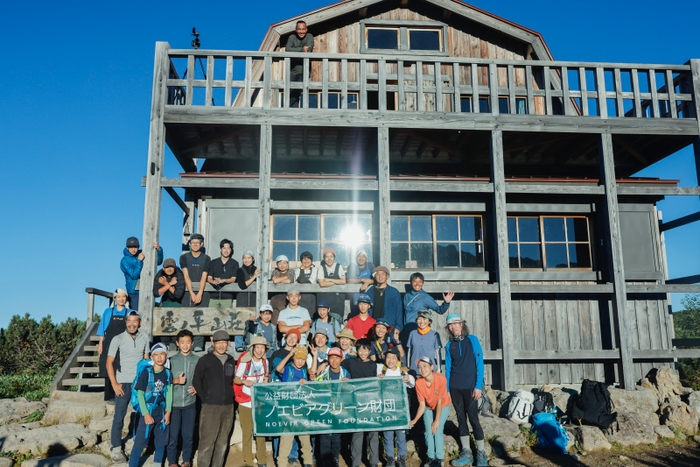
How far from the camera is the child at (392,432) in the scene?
716cm

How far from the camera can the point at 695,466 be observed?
25.7 feet

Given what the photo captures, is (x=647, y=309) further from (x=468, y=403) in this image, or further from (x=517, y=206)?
(x=468, y=403)

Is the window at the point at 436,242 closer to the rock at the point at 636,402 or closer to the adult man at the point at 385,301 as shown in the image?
the adult man at the point at 385,301

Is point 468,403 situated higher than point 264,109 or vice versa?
point 264,109

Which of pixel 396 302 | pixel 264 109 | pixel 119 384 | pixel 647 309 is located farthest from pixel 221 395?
pixel 647 309

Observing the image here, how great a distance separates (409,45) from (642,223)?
23.6 feet

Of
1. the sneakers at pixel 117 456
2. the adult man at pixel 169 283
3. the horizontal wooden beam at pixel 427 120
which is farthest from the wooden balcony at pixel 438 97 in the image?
the sneakers at pixel 117 456

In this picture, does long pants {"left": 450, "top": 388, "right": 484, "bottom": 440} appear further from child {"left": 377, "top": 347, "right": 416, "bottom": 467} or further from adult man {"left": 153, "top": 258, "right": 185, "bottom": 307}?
adult man {"left": 153, "top": 258, "right": 185, "bottom": 307}

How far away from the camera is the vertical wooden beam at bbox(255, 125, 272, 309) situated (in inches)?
382

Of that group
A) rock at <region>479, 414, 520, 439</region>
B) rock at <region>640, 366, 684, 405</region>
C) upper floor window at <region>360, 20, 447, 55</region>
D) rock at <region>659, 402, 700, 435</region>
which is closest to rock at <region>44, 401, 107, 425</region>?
rock at <region>479, 414, 520, 439</region>

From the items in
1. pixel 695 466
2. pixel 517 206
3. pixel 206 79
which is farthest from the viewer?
pixel 517 206

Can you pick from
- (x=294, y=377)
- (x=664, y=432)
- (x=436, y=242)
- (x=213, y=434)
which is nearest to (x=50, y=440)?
(x=213, y=434)

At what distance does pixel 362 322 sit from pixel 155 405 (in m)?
2.96

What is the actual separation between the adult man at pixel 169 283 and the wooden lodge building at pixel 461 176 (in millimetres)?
334
